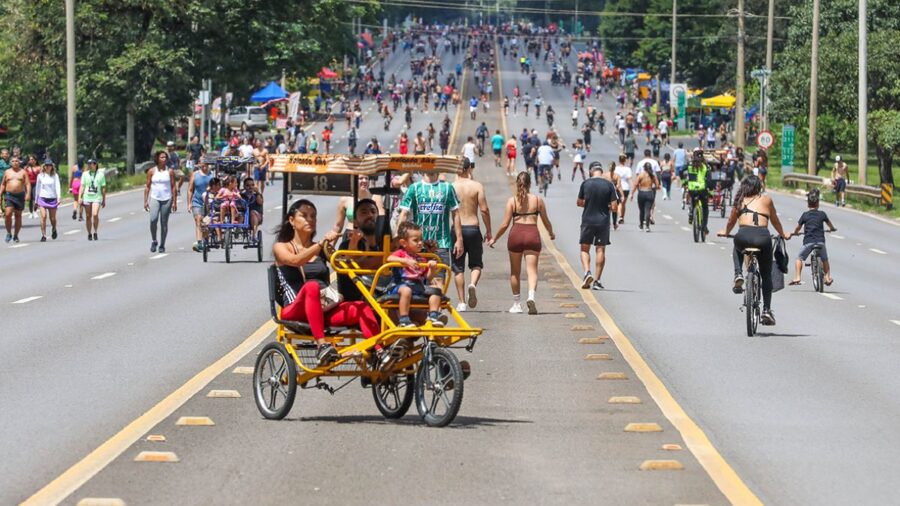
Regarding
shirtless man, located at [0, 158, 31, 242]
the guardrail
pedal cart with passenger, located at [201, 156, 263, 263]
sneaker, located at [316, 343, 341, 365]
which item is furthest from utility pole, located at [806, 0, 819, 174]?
sneaker, located at [316, 343, 341, 365]

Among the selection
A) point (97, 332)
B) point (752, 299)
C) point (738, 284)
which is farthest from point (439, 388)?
point (738, 284)

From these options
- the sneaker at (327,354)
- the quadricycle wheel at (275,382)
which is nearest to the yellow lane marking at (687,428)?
the sneaker at (327,354)

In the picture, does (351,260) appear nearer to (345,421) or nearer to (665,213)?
(345,421)

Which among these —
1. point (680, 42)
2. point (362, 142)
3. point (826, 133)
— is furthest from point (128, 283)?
point (680, 42)

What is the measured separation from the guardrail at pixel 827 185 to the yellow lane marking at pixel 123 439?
3899 centimetres

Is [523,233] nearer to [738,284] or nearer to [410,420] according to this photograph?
[738,284]

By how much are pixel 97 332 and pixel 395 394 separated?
23.2ft

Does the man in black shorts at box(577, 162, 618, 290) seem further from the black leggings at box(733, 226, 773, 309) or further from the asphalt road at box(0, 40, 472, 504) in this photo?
the black leggings at box(733, 226, 773, 309)

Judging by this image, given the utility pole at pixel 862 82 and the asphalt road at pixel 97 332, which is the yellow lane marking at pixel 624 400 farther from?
the utility pole at pixel 862 82

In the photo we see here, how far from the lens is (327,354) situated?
12117 mm

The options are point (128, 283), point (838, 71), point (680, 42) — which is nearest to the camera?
point (128, 283)

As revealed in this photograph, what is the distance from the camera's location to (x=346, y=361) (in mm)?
12133

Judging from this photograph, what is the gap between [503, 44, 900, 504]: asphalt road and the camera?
1067cm

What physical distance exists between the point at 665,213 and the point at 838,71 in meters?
25.8
